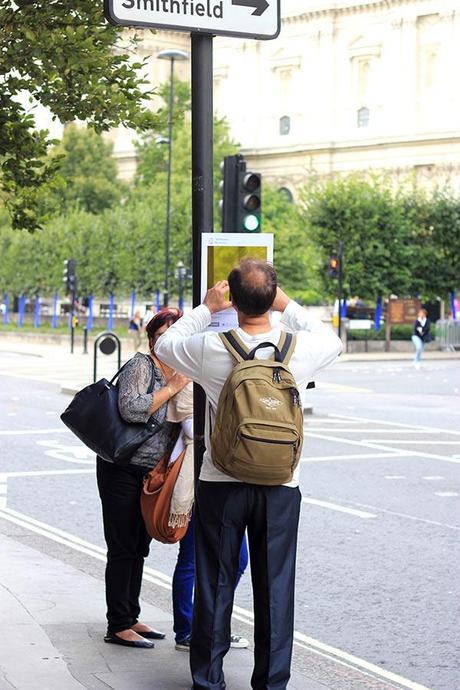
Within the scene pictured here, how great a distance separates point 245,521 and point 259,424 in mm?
568

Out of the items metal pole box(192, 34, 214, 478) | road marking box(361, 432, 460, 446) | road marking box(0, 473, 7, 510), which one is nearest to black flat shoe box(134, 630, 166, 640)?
metal pole box(192, 34, 214, 478)

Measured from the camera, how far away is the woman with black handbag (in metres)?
6.82

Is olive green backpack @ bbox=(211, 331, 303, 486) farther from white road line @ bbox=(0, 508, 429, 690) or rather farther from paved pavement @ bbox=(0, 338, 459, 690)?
white road line @ bbox=(0, 508, 429, 690)

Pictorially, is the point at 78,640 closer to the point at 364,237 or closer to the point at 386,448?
the point at 386,448

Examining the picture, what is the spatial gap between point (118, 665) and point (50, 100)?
11.7 feet

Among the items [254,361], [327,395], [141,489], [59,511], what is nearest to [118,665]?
[141,489]

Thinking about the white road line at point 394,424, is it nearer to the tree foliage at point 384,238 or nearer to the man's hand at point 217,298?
the man's hand at point 217,298

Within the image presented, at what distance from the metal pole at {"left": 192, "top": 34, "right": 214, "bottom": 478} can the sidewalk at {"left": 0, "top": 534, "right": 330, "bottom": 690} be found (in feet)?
3.20

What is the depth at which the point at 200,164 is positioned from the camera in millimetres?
6465

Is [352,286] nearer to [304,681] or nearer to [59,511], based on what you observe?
[59,511]

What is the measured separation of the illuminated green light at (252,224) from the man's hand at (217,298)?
6105 millimetres

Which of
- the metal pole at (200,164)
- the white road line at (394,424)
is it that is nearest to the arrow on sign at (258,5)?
the metal pole at (200,164)

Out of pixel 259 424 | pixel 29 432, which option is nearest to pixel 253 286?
pixel 259 424

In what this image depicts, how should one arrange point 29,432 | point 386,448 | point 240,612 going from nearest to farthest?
point 240,612
point 386,448
point 29,432
